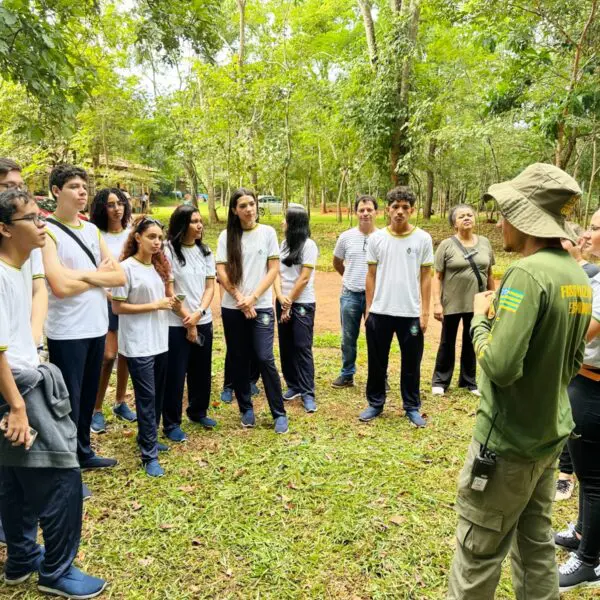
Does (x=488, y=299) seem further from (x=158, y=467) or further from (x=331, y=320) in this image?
(x=331, y=320)

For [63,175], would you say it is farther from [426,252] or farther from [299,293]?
[426,252]

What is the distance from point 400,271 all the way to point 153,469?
257 cm

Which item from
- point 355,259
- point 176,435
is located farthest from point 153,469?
point 355,259

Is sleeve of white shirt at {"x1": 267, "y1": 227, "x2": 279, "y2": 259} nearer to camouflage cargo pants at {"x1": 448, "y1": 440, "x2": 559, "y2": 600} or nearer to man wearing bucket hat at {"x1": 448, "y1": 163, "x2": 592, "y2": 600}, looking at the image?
man wearing bucket hat at {"x1": 448, "y1": 163, "x2": 592, "y2": 600}

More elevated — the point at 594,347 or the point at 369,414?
the point at 594,347

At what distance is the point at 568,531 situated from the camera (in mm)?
2812

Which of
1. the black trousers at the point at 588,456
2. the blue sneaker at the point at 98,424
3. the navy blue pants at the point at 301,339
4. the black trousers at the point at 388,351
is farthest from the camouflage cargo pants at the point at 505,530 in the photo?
the blue sneaker at the point at 98,424

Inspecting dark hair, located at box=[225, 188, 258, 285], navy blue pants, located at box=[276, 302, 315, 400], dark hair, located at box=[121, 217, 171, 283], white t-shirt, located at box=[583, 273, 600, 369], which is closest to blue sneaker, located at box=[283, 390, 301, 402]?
navy blue pants, located at box=[276, 302, 315, 400]

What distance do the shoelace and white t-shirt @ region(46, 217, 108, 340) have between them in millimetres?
3147

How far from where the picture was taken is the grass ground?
247 cm

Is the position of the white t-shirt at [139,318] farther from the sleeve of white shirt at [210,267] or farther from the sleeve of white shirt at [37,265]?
the sleeve of white shirt at [37,265]

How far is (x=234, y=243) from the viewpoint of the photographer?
4.12 meters

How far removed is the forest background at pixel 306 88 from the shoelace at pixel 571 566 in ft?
14.7

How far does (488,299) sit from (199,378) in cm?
278
